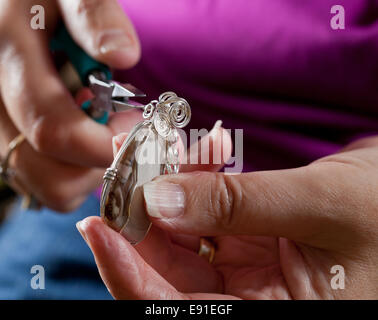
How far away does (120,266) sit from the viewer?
305 mm

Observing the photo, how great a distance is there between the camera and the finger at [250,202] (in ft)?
1.03

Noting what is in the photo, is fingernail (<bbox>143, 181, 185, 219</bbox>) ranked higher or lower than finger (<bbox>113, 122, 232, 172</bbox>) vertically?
lower

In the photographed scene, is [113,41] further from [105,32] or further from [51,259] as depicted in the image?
[51,259]

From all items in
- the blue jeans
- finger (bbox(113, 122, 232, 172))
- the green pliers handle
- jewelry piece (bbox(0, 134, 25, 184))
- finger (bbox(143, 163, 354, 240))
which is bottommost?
the blue jeans

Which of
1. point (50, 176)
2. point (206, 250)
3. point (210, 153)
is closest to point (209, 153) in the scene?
point (210, 153)

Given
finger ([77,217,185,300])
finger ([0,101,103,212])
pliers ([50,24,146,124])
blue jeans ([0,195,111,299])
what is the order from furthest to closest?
1. finger ([0,101,103,212])
2. blue jeans ([0,195,111,299])
3. pliers ([50,24,146,124])
4. finger ([77,217,185,300])

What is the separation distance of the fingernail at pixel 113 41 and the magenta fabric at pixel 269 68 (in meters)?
0.08

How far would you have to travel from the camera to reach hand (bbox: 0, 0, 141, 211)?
47cm

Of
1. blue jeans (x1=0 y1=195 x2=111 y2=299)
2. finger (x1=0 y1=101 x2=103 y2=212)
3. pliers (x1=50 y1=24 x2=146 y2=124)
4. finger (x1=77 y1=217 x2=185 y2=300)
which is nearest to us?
finger (x1=77 y1=217 x2=185 y2=300)

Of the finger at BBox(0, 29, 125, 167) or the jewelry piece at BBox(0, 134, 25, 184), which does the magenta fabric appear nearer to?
the finger at BBox(0, 29, 125, 167)

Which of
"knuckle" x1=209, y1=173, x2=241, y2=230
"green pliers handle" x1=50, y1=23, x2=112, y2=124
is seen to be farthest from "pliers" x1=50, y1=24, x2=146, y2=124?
"knuckle" x1=209, y1=173, x2=241, y2=230

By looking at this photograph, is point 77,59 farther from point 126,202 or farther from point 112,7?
point 126,202

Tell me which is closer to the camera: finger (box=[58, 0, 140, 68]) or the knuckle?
the knuckle

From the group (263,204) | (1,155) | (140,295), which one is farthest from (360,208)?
(1,155)
